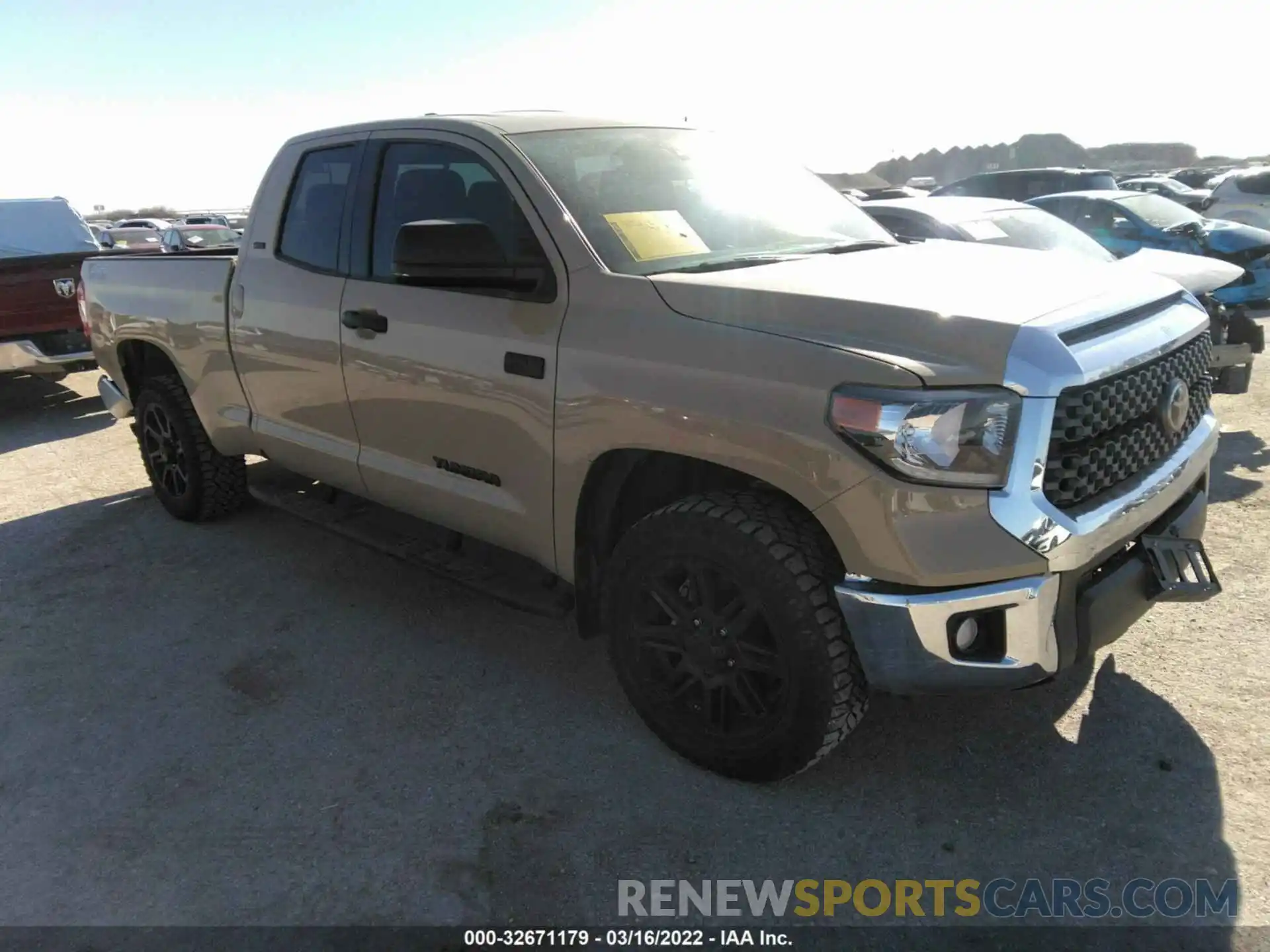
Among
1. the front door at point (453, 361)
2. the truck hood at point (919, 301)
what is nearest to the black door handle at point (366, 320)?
the front door at point (453, 361)

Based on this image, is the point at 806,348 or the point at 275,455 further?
the point at 275,455

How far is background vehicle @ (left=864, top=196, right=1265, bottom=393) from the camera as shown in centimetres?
523

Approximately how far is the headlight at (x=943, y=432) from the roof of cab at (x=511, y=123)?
70.2 inches

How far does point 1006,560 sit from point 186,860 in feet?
7.72

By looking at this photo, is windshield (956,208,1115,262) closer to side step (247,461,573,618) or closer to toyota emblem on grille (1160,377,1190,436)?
toyota emblem on grille (1160,377,1190,436)

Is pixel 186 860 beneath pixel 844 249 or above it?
beneath

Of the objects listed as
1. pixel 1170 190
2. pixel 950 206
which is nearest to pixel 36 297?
pixel 950 206

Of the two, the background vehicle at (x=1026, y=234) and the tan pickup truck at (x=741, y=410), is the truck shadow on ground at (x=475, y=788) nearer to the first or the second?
the tan pickup truck at (x=741, y=410)

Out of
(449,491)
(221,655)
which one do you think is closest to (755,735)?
(449,491)

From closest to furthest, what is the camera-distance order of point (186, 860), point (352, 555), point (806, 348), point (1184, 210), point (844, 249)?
point (806, 348) < point (186, 860) < point (844, 249) < point (352, 555) < point (1184, 210)

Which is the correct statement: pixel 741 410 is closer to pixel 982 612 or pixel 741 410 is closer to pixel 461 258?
pixel 982 612

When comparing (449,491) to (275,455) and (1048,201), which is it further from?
(1048,201)

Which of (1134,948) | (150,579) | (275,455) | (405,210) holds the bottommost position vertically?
(150,579)

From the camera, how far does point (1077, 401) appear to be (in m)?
2.35
